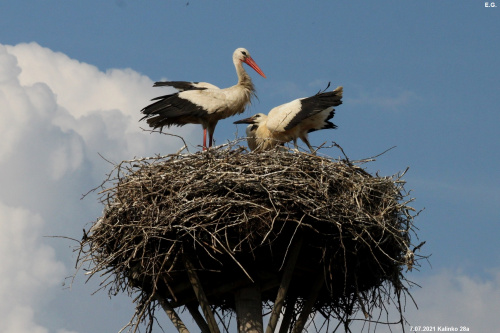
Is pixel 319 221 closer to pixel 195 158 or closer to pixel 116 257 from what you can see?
pixel 195 158

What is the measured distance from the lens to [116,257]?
9.15m

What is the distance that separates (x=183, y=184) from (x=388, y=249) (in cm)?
231

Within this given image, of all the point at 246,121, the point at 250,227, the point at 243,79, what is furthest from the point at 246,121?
the point at 250,227

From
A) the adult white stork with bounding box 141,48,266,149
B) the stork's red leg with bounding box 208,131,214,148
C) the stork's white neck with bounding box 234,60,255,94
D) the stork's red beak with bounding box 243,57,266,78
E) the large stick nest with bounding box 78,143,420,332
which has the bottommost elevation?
the large stick nest with bounding box 78,143,420,332

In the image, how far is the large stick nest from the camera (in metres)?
8.83

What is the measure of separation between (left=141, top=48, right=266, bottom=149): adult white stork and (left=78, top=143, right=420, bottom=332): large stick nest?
7.58ft

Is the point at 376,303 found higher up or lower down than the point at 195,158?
lower down

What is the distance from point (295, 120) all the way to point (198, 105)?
1.34 meters

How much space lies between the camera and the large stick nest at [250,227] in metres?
8.83

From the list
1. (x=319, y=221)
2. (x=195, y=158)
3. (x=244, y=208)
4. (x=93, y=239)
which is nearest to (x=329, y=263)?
(x=319, y=221)

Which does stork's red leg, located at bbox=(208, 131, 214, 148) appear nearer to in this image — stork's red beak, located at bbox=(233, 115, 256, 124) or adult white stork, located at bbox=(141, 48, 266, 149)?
adult white stork, located at bbox=(141, 48, 266, 149)

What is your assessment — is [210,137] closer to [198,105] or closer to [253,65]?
[198,105]

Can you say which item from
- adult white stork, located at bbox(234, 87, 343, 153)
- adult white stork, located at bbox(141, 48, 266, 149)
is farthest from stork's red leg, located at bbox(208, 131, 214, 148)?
adult white stork, located at bbox(234, 87, 343, 153)

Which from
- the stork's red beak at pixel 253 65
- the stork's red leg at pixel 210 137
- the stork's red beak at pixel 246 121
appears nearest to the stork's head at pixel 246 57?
the stork's red beak at pixel 253 65
